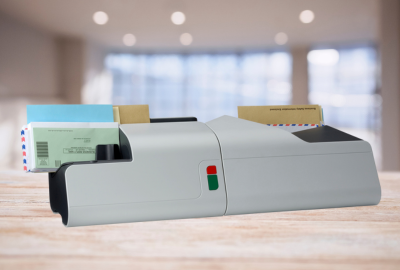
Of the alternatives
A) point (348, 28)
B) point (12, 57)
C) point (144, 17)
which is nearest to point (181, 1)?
point (144, 17)

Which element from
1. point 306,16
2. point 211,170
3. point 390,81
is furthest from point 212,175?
point 306,16

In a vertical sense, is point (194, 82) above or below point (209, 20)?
below

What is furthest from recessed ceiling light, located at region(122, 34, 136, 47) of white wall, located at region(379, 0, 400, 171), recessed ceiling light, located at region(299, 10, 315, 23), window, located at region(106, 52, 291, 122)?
white wall, located at region(379, 0, 400, 171)

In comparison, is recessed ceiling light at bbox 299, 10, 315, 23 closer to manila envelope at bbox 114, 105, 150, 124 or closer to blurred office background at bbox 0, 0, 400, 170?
blurred office background at bbox 0, 0, 400, 170

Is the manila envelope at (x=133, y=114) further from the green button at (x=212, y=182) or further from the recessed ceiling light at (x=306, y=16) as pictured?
the recessed ceiling light at (x=306, y=16)

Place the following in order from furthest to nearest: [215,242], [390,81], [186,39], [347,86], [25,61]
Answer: [347,86], [186,39], [25,61], [390,81], [215,242]

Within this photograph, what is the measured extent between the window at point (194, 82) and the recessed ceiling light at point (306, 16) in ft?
6.15

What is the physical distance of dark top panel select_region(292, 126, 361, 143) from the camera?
0.72 m

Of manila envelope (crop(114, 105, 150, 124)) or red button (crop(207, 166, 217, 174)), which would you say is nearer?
red button (crop(207, 166, 217, 174))

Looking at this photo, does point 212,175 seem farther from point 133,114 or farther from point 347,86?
point 347,86

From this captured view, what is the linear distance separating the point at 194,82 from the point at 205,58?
49cm

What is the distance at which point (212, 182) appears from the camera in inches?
25.0

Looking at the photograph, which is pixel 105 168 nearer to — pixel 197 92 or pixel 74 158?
pixel 74 158

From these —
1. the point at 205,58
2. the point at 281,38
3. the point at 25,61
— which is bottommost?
the point at 25,61
